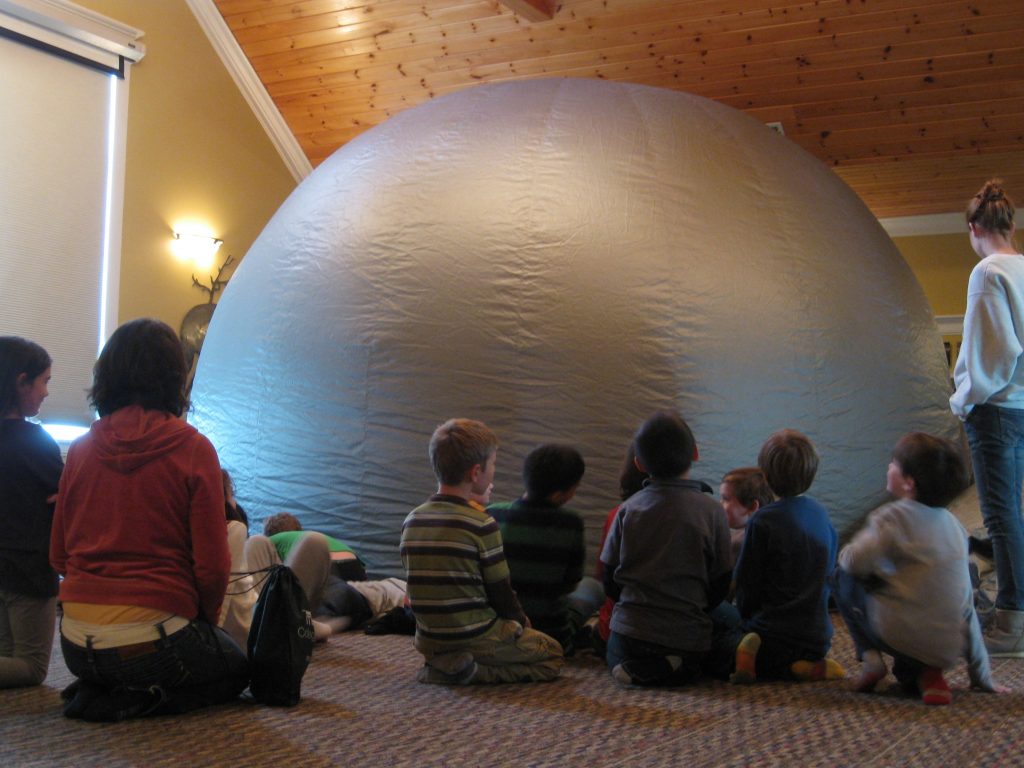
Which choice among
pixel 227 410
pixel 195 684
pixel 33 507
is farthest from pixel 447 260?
pixel 195 684

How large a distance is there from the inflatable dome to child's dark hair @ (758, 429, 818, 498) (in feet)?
3.27

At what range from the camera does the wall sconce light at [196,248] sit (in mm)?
8094

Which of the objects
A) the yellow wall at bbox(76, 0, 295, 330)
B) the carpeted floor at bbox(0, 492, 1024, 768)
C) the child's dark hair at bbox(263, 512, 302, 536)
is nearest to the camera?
the carpeted floor at bbox(0, 492, 1024, 768)

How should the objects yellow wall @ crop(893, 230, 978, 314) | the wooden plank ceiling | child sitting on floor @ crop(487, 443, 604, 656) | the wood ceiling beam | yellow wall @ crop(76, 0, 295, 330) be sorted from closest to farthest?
child sitting on floor @ crop(487, 443, 604, 656) → the wooden plank ceiling → the wood ceiling beam → yellow wall @ crop(76, 0, 295, 330) → yellow wall @ crop(893, 230, 978, 314)

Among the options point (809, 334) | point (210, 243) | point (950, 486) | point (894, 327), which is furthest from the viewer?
point (210, 243)

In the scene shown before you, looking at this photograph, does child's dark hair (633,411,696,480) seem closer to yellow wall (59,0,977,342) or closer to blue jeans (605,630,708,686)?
blue jeans (605,630,708,686)

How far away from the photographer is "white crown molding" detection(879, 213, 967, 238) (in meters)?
8.41

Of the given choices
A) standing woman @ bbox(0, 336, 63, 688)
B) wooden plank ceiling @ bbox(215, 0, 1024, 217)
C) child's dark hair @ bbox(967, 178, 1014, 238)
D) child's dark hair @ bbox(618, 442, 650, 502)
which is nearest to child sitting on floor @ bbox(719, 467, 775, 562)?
child's dark hair @ bbox(618, 442, 650, 502)

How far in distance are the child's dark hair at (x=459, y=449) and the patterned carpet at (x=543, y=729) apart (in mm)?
622

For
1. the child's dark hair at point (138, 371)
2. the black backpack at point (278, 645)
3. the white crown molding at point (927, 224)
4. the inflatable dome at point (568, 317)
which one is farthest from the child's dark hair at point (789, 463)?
the white crown molding at point (927, 224)

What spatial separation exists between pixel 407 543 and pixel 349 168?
271 cm

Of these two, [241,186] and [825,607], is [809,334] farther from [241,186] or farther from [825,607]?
[241,186]

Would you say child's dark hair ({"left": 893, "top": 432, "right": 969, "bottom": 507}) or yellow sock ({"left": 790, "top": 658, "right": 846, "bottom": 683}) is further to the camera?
yellow sock ({"left": 790, "top": 658, "right": 846, "bottom": 683})

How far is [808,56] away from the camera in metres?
6.81
